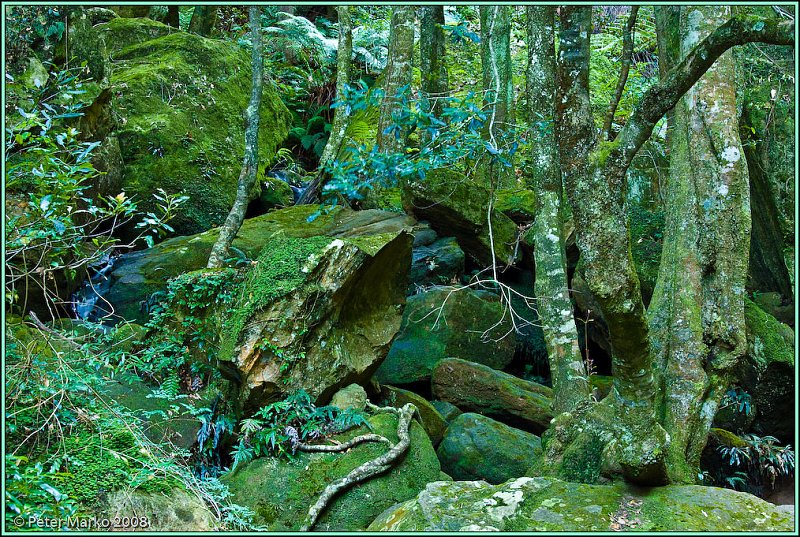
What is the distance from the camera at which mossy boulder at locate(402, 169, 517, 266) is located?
9656mm

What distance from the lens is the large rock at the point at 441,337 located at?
8984 millimetres

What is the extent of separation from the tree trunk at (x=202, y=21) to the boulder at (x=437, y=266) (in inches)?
335

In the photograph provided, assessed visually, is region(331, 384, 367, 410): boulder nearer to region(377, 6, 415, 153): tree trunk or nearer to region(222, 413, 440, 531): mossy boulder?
region(222, 413, 440, 531): mossy boulder

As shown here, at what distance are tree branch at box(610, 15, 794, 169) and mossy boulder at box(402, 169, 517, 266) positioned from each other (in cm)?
552

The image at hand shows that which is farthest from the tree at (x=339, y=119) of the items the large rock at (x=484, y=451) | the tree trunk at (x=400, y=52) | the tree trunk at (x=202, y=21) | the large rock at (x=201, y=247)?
the large rock at (x=484, y=451)

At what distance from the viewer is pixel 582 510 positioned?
4.05 metres

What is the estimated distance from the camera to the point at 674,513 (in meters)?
3.98

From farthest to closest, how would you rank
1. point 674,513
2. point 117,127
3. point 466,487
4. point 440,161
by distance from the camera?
point 117,127, point 440,161, point 466,487, point 674,513

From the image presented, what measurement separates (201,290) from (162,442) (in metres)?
1.86

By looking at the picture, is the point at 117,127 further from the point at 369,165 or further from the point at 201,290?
the point at 369,165

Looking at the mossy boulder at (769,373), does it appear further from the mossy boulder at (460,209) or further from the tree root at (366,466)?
the tree root at (366,466)

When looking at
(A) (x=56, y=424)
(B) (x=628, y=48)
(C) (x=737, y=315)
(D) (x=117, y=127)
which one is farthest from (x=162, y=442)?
(D) (x=117, y=127)

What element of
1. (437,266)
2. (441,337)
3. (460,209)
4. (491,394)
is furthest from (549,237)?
(437,266)

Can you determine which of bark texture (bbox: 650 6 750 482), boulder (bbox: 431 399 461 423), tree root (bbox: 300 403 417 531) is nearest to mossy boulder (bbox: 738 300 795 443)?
bark texture (bbox: 650 6 750 482)
